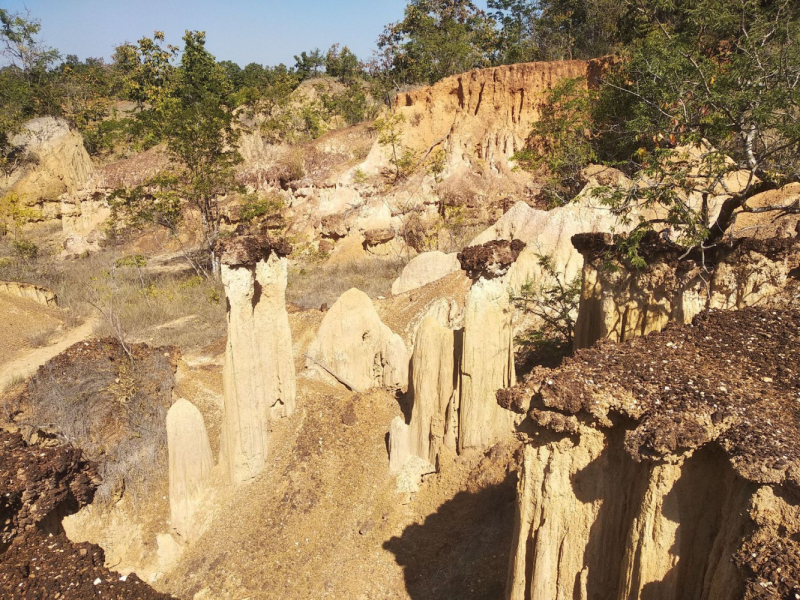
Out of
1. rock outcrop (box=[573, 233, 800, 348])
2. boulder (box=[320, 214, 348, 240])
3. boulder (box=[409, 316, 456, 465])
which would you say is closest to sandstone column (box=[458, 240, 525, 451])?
boulder (box=[409, 316, 456, 465])

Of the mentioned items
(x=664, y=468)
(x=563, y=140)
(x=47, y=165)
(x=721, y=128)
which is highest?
(x=563, y=140)

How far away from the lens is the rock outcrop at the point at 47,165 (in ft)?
88.9

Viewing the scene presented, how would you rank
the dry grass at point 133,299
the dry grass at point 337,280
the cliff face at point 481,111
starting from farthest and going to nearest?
the cliff face at point 481,111
the dry grass at point 337,280
the dry grass at point 133,299

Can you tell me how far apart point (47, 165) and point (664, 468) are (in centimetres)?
3171

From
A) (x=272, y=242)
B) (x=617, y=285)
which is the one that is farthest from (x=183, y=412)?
(x=617, y=285)

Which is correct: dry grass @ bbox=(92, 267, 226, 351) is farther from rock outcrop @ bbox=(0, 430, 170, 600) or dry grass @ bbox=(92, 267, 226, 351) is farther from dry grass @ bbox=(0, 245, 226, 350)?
rock outcrop @ bbox=(0, 430, 170, 600)

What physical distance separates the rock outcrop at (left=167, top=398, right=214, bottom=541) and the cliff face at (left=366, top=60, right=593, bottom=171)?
673 inches

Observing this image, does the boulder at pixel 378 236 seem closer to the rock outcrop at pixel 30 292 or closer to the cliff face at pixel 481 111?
the cliff face at pixel 481 111

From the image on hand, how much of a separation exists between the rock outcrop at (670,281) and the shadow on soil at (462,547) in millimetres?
2375

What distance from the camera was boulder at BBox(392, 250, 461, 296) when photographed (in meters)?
14.0

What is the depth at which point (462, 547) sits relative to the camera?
6.16 meters

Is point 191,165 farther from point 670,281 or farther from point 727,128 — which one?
point 670,281

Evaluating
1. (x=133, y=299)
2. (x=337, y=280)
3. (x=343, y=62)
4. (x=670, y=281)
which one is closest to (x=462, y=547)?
(x=670, y=281)

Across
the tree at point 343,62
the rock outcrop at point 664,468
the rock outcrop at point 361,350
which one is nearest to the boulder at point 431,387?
the rock outcrop at point 361,350
